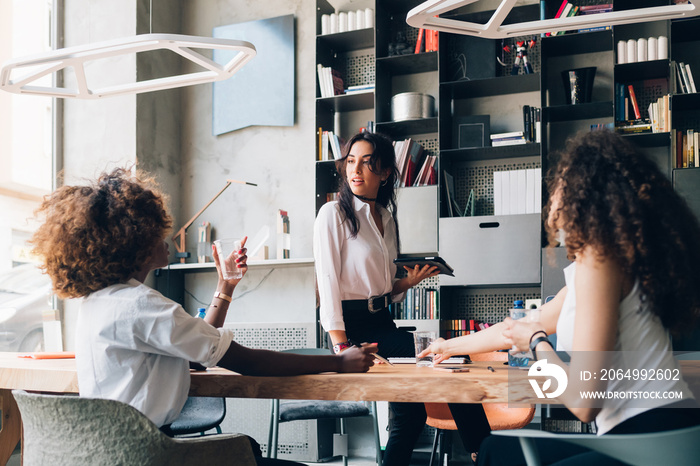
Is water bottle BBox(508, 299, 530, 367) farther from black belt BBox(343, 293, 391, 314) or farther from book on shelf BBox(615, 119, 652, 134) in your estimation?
book on shelf BBox(615, 119, 652, 134)

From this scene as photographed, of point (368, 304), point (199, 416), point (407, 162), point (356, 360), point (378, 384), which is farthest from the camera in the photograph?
point (407, 162)

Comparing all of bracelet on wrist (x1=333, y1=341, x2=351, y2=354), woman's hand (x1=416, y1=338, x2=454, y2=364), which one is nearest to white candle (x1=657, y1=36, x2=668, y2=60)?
bracelet on wrist (x1=333, y1=341, x2=351, y2=354)

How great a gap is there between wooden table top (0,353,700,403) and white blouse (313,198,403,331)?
0.82 meters

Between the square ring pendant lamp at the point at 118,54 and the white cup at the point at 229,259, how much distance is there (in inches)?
30.3

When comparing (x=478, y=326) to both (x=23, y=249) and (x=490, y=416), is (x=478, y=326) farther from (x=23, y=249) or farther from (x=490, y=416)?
(x=23, y=249)

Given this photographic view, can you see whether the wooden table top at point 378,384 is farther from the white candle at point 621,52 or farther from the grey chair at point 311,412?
the white candle at point 621,52

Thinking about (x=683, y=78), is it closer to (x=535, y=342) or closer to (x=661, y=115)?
(x=661, y=115)

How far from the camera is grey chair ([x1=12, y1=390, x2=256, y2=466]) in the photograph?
49.9 inches

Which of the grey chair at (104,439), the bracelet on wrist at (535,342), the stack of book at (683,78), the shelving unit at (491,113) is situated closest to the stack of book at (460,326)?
the shelving unit at (491,113)

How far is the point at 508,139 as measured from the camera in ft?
14.1

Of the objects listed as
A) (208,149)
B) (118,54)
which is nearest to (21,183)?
(208,149)

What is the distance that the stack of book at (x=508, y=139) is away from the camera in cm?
424

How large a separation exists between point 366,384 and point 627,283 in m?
0.62

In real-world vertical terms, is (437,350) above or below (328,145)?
below
